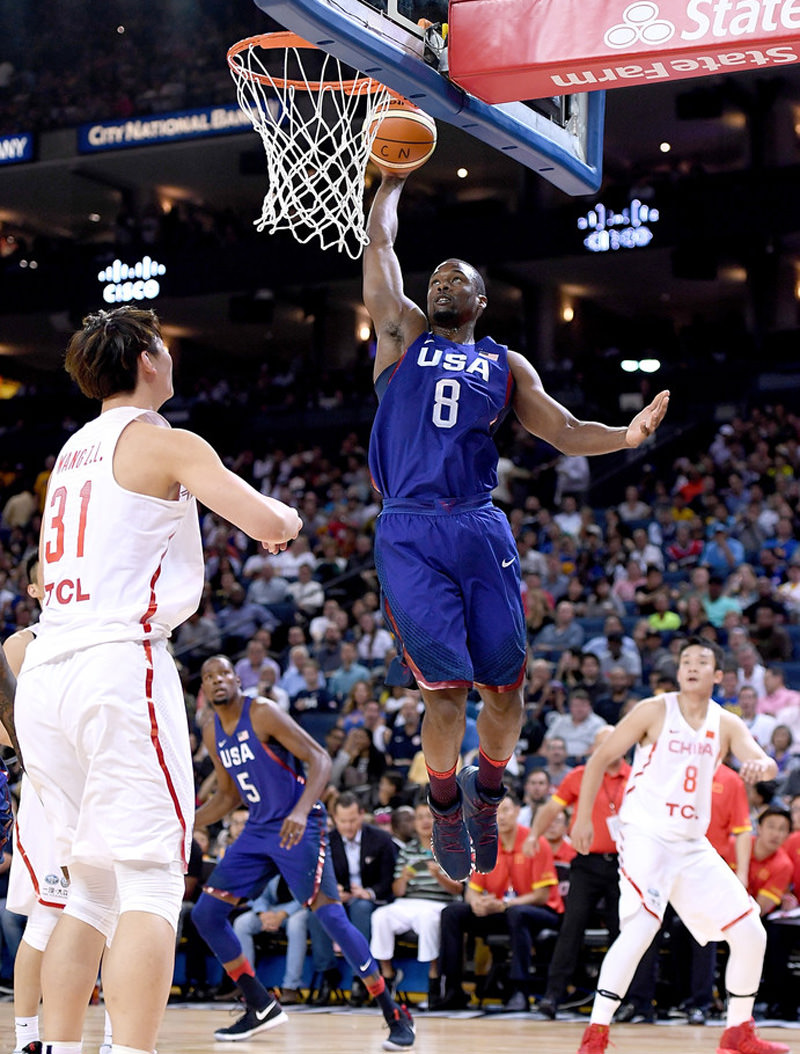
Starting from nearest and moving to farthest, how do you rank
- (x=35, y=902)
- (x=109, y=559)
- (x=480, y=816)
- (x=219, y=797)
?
(x=109, y=559)
(x=480, y=816)
(x=35, y=902)
(x=219, y=797)

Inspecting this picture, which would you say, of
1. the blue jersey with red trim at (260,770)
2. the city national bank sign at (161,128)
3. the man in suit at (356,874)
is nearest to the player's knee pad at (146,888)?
the blue jersey with red trim at (260,770)

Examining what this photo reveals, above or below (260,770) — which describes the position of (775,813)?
below

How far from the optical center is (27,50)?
26.3 m

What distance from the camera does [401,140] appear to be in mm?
5645

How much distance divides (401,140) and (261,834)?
16.3 feet

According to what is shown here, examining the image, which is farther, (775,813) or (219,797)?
(775,813)

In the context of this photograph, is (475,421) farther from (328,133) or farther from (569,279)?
(569,279)

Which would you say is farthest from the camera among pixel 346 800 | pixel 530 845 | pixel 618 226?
pixel 618 226

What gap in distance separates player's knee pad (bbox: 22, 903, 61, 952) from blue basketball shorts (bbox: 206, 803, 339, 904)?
2569mm

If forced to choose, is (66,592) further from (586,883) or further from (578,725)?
(578,725)

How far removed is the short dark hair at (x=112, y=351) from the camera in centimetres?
412

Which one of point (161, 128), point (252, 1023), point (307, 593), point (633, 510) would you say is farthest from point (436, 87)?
point (161, 128)

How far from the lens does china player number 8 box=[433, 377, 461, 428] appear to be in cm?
537

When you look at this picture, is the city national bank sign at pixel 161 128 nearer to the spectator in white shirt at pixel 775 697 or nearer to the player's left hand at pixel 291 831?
the spectator in white shirt at pixel 775 697
